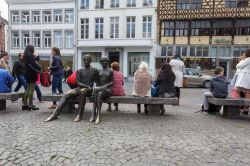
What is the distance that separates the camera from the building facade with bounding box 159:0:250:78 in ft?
100

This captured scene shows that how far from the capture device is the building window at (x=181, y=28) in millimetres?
32062

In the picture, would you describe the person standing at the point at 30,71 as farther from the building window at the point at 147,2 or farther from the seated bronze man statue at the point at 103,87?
the building window at the point at 147,2

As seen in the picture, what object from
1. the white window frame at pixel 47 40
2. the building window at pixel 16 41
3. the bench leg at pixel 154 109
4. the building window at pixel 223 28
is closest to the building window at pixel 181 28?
the building window at pixel 223 28

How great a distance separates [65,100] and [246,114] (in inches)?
204

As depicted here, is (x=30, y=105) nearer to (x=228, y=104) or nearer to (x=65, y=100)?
(x=65, y=100)

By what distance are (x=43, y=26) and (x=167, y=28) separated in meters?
17.0

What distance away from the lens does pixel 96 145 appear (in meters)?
4.77

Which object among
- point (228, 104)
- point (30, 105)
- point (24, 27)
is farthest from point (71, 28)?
point (228, 104)

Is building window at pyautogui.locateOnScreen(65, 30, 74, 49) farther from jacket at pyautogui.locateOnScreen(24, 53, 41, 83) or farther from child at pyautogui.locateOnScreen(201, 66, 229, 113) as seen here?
child at pyautogui.locateOnScreen(201, 66, 229, 113)

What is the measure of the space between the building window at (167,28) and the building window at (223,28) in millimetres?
5053

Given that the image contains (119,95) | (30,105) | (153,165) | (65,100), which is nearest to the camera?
(153,165)

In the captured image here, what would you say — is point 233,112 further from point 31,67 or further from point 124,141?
point 31,67

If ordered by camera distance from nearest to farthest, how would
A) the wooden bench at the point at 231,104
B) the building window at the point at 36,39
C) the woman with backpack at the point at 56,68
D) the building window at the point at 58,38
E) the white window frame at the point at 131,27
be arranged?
the wooden bench at the point at 231,104, the woman with backpack at the point at 56,68, the white window frame at the point at 131,27, the building window at the point at 58,38, the building window at the point at 36,39

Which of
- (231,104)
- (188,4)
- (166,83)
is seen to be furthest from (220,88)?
(188,4)
